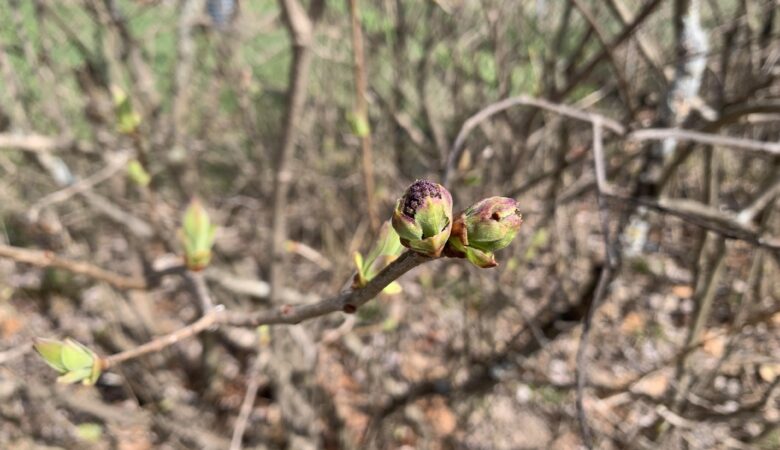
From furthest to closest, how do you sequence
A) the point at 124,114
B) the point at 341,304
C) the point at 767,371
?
the point at 767,371 < the point at 124,114 < the point at 341,304

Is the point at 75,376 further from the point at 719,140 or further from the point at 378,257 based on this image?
the point at 719,140

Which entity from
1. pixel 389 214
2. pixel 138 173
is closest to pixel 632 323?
pixel 389 214

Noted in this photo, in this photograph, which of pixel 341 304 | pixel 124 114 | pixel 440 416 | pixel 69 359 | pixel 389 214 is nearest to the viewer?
pixel 341 304

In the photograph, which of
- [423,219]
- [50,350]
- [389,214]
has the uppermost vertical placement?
[423,219]

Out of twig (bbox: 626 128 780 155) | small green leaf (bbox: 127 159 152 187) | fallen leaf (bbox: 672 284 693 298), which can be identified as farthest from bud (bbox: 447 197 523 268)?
fallen leaf (bbox: 672 284 693 298)

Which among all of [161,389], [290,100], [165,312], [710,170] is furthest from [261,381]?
[710,170]

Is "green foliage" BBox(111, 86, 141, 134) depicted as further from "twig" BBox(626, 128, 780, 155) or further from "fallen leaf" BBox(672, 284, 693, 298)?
"fallen leaf" BBox(672, 284, 693, 298)
